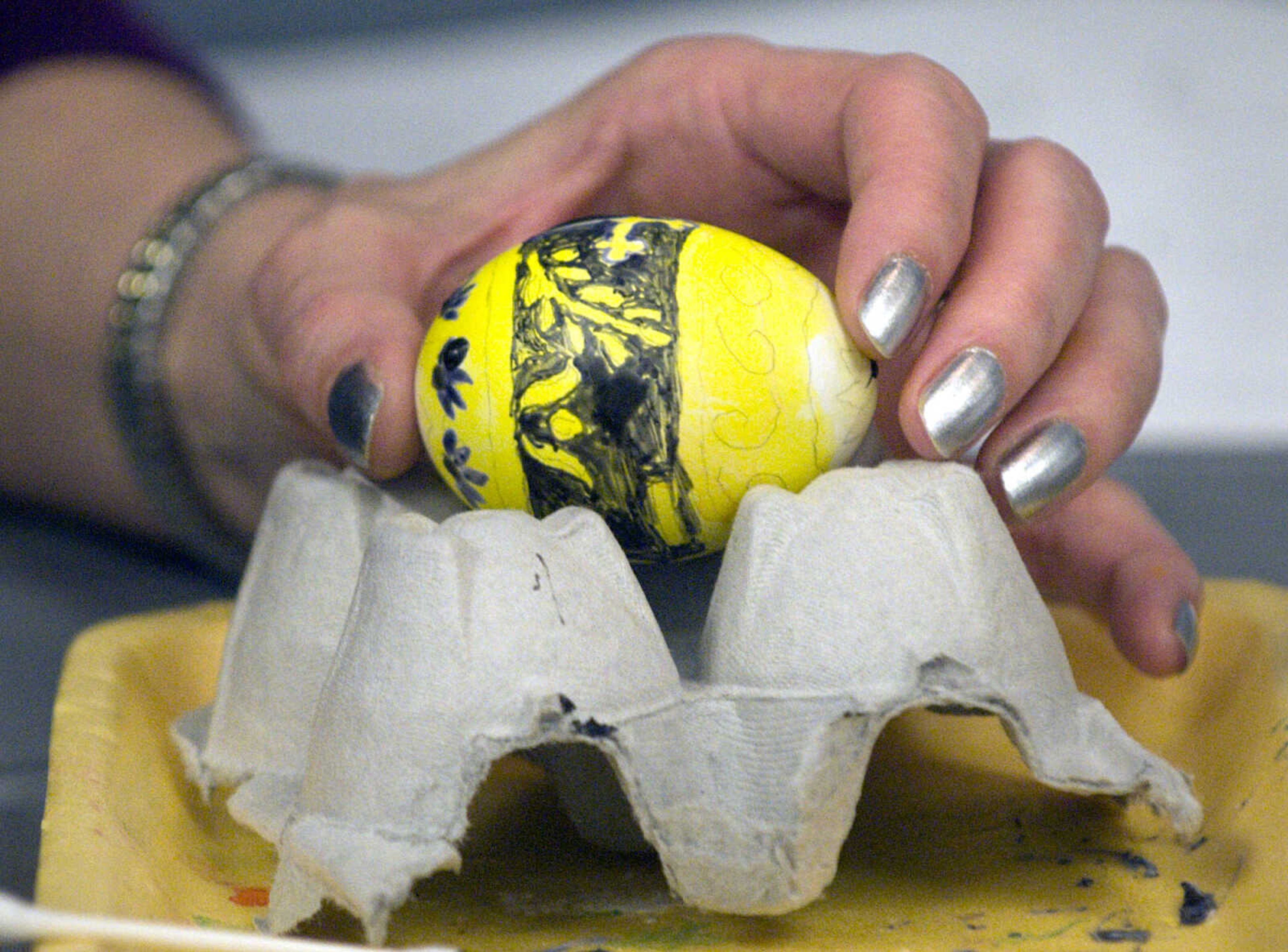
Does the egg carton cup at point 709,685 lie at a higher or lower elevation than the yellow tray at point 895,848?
higher

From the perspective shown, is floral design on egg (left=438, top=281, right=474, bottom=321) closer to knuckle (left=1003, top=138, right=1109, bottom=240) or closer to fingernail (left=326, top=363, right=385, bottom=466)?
fingernail (left=326, top=363, right=385, bottom=466)

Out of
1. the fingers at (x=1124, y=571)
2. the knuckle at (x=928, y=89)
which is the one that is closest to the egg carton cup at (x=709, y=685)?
the fingers at (x=1124, y=571)

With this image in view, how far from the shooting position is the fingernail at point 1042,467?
1.98 ft

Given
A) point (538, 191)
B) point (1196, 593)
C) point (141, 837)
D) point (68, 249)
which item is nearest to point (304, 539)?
point (141, 837)

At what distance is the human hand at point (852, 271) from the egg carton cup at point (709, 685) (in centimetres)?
9

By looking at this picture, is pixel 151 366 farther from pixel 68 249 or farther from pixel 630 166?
pixel 630 166

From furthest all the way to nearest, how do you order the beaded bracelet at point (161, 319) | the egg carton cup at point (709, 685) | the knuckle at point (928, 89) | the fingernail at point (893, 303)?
the beaded bracelet at point (161, 319), the knuckle at point (928, 89), the fingernail at point (893, 303), the egg carton cup at point (709, 685)

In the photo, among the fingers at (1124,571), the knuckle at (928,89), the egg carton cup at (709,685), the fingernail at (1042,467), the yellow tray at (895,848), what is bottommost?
the yellow tray at (895,848)

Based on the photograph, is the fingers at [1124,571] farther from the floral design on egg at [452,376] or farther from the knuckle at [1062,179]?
the floral design on egg at [452,376]

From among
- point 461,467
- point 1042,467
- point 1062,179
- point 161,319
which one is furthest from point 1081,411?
point 161,319

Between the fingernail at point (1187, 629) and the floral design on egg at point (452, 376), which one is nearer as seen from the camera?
the floral design on egg at point (452, 376)

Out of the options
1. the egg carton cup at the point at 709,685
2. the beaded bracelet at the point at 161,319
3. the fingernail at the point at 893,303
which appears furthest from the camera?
the beaded bracelet at the point at 161,319

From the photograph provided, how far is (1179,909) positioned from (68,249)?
0.96 metres

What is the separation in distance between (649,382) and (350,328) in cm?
20
